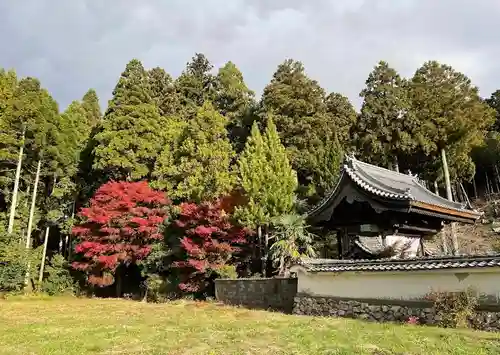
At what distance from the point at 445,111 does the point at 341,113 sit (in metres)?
8.72

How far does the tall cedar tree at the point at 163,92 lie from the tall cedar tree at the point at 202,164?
9.65m

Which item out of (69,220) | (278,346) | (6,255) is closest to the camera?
(278,346)

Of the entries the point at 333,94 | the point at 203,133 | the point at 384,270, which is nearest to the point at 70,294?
the point at 203,133

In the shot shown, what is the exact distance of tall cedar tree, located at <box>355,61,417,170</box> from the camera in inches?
977

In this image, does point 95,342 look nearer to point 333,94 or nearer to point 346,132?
point 346,132

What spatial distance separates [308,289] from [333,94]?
23.7 meters

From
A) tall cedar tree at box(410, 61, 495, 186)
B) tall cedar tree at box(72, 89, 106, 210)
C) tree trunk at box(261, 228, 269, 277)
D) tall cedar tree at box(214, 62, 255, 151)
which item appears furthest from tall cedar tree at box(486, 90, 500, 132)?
tall cedar tree at box(72, 89, 106, 210)

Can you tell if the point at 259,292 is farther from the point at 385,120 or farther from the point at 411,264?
the point at 385,120

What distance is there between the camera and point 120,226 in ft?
69.7

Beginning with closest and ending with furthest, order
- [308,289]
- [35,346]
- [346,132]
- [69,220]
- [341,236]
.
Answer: [35,346], [308,289], [341,236], [69,220], [346,132]

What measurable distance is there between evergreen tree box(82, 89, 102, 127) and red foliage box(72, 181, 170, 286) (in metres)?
17.4

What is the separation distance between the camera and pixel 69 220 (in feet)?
85.3

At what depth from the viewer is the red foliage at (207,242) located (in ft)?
57.2

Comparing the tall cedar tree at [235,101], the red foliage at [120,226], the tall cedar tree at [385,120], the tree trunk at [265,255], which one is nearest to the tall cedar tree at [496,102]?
Answer: the tall cedar tree at [385,120]
